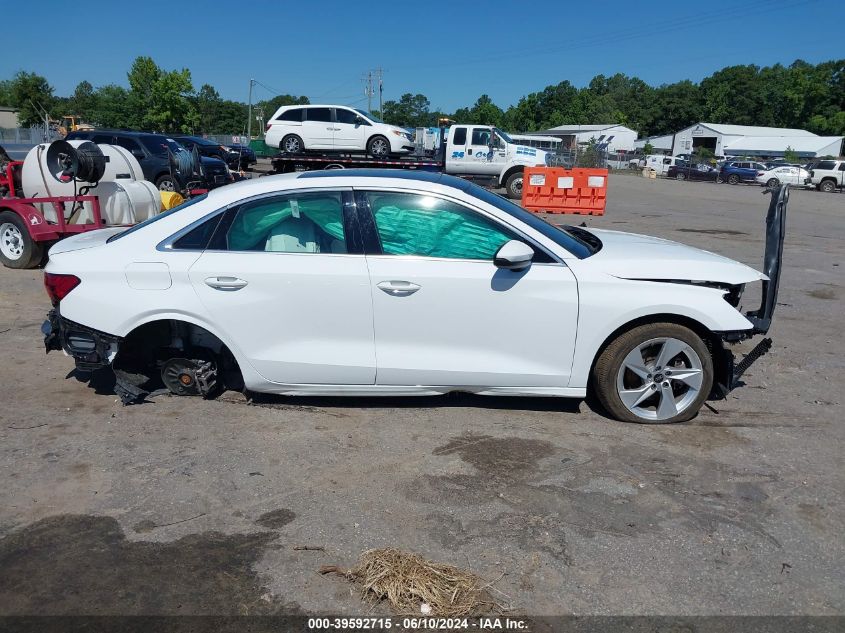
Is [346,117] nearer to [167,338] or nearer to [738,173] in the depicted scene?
[167,338]

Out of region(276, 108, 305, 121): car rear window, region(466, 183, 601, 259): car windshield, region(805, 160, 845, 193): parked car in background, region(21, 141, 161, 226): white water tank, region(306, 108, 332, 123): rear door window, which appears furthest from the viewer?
region(805, 160, 845, 193): parked car in background

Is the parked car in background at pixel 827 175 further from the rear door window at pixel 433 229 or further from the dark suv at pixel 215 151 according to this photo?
the rear door window at pixel 433 229

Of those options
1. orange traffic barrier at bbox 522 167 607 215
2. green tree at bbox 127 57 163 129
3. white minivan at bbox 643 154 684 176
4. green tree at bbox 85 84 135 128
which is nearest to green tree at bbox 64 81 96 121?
green tree at bbox 85 84 135 128

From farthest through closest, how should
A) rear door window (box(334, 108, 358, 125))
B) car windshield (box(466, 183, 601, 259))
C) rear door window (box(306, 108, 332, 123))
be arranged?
rear door window (box(306, 108, 332, 123))
rear door window (box(334, 108, 358, 125))
car windshield (box(466, 183, 601, 259))

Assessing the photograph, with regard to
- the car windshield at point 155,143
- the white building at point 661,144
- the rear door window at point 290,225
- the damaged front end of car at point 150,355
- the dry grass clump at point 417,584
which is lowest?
the dry grass clump at point 417,584

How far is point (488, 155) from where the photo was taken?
72.0 ft

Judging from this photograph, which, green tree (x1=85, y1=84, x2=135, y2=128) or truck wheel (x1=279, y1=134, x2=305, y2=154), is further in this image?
green tree (x1=85, y1=84, x2=135, y2=128)

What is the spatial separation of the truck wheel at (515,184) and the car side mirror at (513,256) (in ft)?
59.7

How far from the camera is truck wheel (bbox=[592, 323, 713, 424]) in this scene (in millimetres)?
4422

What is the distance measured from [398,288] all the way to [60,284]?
232 cm

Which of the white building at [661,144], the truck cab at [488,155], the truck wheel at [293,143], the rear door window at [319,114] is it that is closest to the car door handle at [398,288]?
the rear door window at [319,114]

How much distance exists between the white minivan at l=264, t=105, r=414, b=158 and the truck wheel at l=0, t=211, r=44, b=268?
32.8 ft

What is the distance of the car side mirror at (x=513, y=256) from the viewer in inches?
164

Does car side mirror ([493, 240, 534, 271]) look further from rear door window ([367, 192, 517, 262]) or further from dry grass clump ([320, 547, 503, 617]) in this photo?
dry grass clump ([320, 547, 503, 617])
